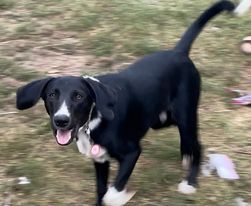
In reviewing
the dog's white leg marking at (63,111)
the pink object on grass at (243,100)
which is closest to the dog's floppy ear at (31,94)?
the dog's white leg marking at (63,111)

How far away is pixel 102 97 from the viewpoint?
11.3 feet

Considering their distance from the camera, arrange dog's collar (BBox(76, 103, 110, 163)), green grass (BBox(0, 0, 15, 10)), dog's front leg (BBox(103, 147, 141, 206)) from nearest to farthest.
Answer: dog's collar (BBox(76, 103, 110, 163)) < dog's front leg (BBox(103, 147, 141, 206)) < green grass (BBox(0, 0, 15, 10))

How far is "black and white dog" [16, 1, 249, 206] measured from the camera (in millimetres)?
3426

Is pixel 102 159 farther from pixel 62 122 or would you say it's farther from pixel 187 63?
pixel 187 63

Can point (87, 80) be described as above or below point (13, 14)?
above

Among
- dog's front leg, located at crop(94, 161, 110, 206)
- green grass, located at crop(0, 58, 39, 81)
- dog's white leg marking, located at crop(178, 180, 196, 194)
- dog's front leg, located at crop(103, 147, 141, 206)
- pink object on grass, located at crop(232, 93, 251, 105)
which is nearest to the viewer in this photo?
dog's front leg, located at crop(103, 147, 141, 206)

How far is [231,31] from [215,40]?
271 mm

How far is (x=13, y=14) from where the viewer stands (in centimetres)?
699

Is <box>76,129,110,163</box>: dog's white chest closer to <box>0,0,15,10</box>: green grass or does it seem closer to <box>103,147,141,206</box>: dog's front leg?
<box>103,147,141,206</box>: dog's front leg

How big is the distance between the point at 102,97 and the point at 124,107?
0.35 m

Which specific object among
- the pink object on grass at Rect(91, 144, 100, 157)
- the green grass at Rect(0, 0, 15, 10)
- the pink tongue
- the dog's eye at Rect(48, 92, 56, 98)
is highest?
the dog's eye at Rect(48, 92, 56, 98)

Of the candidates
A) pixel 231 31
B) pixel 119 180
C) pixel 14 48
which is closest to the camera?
pixel 119 180

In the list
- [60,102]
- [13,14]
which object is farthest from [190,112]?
[13,14]

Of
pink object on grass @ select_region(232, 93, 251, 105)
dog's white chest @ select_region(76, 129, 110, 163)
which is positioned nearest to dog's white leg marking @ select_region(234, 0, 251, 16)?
pink object on grass @ select_region(232, 93, 251, 105)
